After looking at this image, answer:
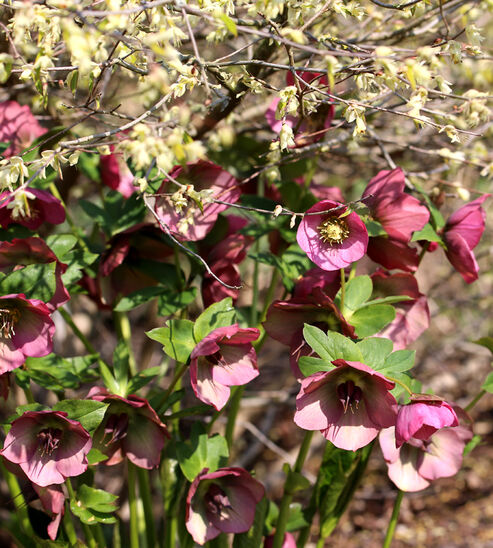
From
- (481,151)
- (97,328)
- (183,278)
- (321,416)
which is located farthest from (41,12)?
(97,328)

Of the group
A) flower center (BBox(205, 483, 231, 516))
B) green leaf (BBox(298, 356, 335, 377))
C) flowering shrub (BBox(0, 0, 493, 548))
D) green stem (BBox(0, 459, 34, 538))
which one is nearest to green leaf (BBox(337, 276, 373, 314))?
flowering shrub (BBox(0, 0, 493, 548))

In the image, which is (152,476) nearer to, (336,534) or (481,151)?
(336,534)

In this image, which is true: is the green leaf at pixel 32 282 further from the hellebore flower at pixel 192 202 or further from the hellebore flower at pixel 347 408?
the hellebore flower at pixel 347 408

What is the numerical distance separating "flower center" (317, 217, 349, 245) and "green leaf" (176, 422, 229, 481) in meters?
0.35

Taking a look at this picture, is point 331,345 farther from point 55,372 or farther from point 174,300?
point 55,372

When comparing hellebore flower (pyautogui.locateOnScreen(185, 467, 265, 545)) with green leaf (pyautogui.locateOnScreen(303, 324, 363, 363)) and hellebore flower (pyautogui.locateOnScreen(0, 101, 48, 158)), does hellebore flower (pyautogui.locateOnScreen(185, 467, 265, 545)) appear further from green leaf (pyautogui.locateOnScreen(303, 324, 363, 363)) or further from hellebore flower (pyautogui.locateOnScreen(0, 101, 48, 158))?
hellebore flower (pyautogui.locateOnScreen(0, 101, 48, 158))

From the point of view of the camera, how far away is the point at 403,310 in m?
1.00

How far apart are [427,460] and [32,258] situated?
669 millimetres

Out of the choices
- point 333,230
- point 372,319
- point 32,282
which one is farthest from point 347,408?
point 32,282

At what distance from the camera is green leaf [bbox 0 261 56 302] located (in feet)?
2.78

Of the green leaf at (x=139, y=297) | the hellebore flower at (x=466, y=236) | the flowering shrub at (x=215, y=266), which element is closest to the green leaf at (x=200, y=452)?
the flowering shrub at (x=215, y=266)

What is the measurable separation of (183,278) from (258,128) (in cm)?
46

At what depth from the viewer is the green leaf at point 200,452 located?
3.05ft

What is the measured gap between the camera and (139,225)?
3.16 feet
